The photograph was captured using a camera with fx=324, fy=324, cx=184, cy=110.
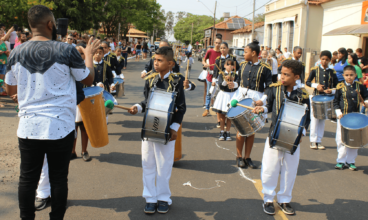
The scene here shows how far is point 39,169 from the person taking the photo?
9.94ft

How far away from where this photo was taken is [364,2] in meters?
17.8

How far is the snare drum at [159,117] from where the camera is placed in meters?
3.59

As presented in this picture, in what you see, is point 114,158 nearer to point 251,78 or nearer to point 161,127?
point 161,127

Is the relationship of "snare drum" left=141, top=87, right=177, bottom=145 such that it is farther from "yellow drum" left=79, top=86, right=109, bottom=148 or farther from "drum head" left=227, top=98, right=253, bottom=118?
"drum head" left=227, top=98, right=253, bottom=118

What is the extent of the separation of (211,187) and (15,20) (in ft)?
53.8

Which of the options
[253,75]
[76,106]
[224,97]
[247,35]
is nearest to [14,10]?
[224,97]

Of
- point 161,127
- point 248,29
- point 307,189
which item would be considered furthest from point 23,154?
point 248,29

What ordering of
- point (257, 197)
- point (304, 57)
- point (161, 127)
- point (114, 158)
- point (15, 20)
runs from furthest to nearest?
1. point (304, 57)
2. point (15, 20)
3. point (114, 158)
4. point (257, 197)
5. point (161, 127)

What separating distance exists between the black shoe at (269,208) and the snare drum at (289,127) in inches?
28.2

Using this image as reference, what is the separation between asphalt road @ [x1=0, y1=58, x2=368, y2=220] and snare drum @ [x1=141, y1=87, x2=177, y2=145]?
0.97 metres

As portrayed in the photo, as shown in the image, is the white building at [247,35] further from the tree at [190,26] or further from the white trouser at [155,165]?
the tree at [190,26]

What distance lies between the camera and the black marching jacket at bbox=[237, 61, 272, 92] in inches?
230

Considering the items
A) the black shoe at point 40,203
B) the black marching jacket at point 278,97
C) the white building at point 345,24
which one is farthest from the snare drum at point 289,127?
the white building at point 345,24

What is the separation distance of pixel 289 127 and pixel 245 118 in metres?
0.94
